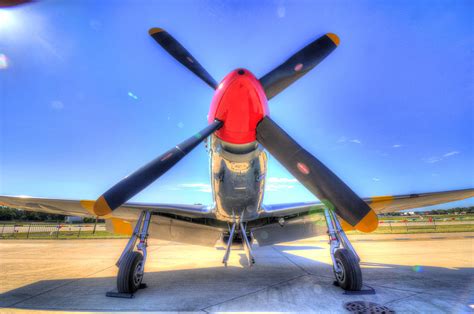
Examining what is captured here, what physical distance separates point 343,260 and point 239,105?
12.2 ft

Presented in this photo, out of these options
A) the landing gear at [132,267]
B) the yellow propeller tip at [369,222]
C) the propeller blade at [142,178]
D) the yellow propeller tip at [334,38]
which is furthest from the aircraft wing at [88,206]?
the yellow propeller tip at [334,38]

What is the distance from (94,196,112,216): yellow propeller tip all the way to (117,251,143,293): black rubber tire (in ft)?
7.17

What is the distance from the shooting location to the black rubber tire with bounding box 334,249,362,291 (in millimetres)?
4457

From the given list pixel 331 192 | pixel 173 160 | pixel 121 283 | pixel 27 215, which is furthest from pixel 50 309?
pixel 27 215

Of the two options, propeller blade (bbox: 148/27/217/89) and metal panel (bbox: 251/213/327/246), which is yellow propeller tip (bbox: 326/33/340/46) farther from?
metal panel (bbox: 251/213/327/246)

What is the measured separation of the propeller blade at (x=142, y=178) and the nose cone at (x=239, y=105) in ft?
1.28

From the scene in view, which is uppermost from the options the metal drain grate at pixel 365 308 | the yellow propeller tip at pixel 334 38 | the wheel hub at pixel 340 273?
the yellow propeller tip at pixel 334 38

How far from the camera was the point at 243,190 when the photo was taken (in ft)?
17.0

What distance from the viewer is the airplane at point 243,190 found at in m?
3.36

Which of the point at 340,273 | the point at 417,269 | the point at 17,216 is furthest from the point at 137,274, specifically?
the point at 17,216

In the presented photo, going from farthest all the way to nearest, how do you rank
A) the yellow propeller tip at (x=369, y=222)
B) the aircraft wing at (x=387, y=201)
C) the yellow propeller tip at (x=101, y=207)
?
the aircraft wing at (x=387, y=201)
the yellow propeller tip at (x=369, y=222)
the yellow propeller tip at (x=101, y=207)

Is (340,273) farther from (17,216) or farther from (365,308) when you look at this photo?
(17,216)

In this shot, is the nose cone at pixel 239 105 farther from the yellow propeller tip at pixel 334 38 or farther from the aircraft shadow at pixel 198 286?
the aircraft shadow at pixel 198 286

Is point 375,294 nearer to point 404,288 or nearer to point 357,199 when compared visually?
point 404,288
